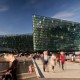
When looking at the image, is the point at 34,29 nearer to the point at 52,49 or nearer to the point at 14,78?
the point at 52,49

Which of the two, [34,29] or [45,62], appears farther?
[34,29]

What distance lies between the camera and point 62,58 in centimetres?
2594

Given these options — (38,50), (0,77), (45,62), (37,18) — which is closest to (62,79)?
(45,62)

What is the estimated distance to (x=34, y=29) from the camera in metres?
196

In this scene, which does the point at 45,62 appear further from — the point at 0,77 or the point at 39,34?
the point at 39,34

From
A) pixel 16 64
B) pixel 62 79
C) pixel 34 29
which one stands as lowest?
pixel 62 79

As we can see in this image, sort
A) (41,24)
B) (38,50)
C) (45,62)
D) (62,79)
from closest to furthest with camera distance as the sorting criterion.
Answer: (62,79) → (45,62) → (38,50) → (41,24)

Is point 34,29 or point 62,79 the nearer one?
point 62,79

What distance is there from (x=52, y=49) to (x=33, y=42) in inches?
519

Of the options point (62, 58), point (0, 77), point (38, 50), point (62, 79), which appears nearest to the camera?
point (0, 77)

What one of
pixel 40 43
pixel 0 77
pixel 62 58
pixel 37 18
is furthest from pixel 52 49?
pixel 0 77

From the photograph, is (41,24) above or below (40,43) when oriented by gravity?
above

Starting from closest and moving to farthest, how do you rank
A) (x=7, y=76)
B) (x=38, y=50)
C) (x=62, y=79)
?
(x=7, y=76), (x=62, y=79), (x=38, y=50)

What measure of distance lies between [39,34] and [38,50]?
13648 millimetres
